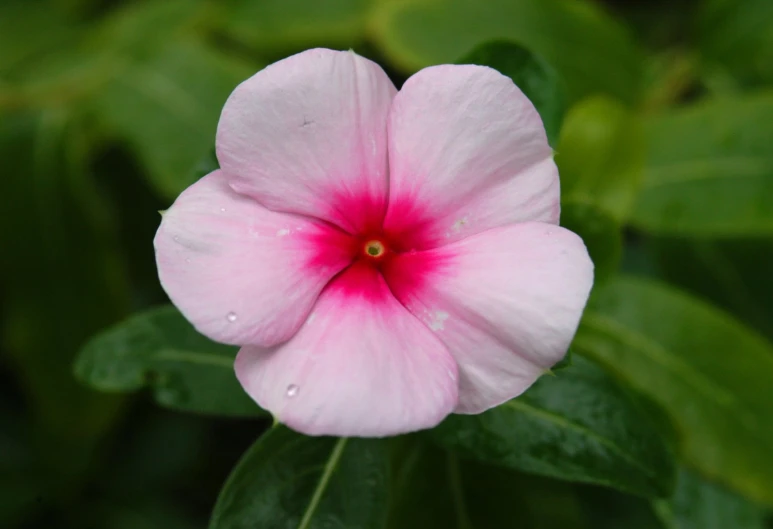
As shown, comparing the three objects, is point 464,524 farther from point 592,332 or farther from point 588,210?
point 588,210

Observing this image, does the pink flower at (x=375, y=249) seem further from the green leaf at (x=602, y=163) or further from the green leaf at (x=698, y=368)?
the green leaf at (x=698, y=368)

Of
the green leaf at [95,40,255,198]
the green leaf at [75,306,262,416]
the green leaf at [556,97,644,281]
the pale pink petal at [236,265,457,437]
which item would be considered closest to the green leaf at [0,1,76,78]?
the green leaf at [95,40,255,198]

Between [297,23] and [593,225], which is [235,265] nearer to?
[593,225]

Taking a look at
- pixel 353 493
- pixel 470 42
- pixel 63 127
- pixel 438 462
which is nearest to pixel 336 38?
pixel 470 42

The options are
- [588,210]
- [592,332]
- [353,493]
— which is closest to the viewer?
[353,493]

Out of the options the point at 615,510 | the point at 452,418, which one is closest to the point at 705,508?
the point at 615,510

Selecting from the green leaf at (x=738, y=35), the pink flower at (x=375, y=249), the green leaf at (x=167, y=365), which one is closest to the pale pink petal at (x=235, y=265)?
the pink flower at (x=375, y=249)
